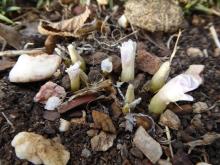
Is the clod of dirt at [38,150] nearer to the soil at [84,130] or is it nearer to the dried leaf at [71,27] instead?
the soil at [84,130]

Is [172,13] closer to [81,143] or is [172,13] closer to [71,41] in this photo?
[71,41]

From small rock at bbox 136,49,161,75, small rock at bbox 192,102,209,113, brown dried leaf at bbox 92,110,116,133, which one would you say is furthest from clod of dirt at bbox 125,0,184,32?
brown dried leaf at bbox 92,110,116,133

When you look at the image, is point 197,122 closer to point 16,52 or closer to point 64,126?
point 64,126

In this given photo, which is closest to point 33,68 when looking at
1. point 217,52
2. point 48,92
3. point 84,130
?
point 48,92

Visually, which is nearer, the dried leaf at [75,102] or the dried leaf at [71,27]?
the dried leaf at [75,102]

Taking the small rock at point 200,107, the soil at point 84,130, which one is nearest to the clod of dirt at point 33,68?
the soil at point 84,130

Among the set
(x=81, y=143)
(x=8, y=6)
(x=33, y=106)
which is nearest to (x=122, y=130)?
(x=81, y=143)
